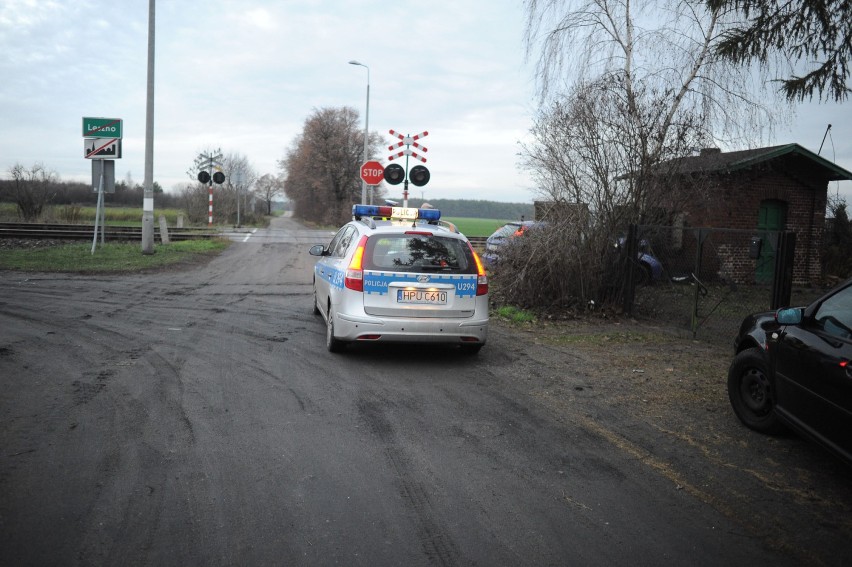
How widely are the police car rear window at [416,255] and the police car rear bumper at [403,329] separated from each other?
1.97 ft

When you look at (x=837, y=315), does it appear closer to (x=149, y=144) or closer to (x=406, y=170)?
(x=406, y=170)

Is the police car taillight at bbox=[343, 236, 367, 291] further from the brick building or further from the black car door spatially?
the brick building

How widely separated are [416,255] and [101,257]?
13304 millimetres

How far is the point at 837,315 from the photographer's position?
4.58 metres

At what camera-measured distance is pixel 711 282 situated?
→ 12102 mm

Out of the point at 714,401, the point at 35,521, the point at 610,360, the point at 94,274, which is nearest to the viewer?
the point at 35,521

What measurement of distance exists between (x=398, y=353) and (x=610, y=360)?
2704 mm

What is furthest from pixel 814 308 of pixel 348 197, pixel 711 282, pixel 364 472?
pixel 348 197

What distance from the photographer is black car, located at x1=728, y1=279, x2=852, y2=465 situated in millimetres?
4191

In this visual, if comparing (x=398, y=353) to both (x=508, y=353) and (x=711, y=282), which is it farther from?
(x=711, y=282)

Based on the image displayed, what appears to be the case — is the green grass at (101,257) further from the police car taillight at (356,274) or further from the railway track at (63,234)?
the police car taillight at (356,274)

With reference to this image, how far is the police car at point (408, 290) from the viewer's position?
743cm

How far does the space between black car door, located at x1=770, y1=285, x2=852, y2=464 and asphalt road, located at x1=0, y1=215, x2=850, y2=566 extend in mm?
513

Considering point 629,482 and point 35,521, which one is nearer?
point 35,521
